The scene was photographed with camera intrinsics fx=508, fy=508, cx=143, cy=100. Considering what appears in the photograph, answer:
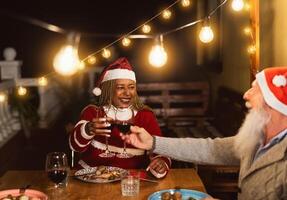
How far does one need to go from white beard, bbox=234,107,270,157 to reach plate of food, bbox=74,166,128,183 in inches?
32.4

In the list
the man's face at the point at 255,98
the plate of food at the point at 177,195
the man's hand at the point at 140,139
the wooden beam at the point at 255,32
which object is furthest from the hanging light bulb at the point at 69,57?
the wooden beam at the point at 255,32

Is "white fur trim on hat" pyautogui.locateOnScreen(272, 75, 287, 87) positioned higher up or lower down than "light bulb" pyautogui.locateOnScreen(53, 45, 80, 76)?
lower down

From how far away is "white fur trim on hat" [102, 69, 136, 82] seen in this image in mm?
4198

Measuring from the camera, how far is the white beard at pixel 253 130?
275 cm

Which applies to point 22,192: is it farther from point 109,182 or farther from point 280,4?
point 280,4

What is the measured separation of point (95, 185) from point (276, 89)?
1.27m

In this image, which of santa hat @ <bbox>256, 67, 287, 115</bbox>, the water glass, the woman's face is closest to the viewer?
santa hat @ <bbox>256, 67, 287, 115</bbox>

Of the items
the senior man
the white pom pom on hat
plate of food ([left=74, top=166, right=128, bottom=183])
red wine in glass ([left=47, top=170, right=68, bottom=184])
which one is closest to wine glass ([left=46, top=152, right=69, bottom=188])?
red wine in glass ([left=47, top=170, right=68, bottom=184])

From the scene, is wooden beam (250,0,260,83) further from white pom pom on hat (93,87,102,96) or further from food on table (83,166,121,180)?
food on table (83,166,121,180)

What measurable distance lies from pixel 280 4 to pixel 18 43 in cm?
1639

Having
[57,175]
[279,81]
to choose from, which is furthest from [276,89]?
[57,175]

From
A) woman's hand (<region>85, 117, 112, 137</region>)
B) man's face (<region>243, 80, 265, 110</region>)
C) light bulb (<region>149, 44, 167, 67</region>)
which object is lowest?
woman's hand (<region>85, 117, 112, 137</region>)

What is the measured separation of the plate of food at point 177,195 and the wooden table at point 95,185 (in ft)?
0.32

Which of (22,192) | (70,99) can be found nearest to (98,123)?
(22,192)
